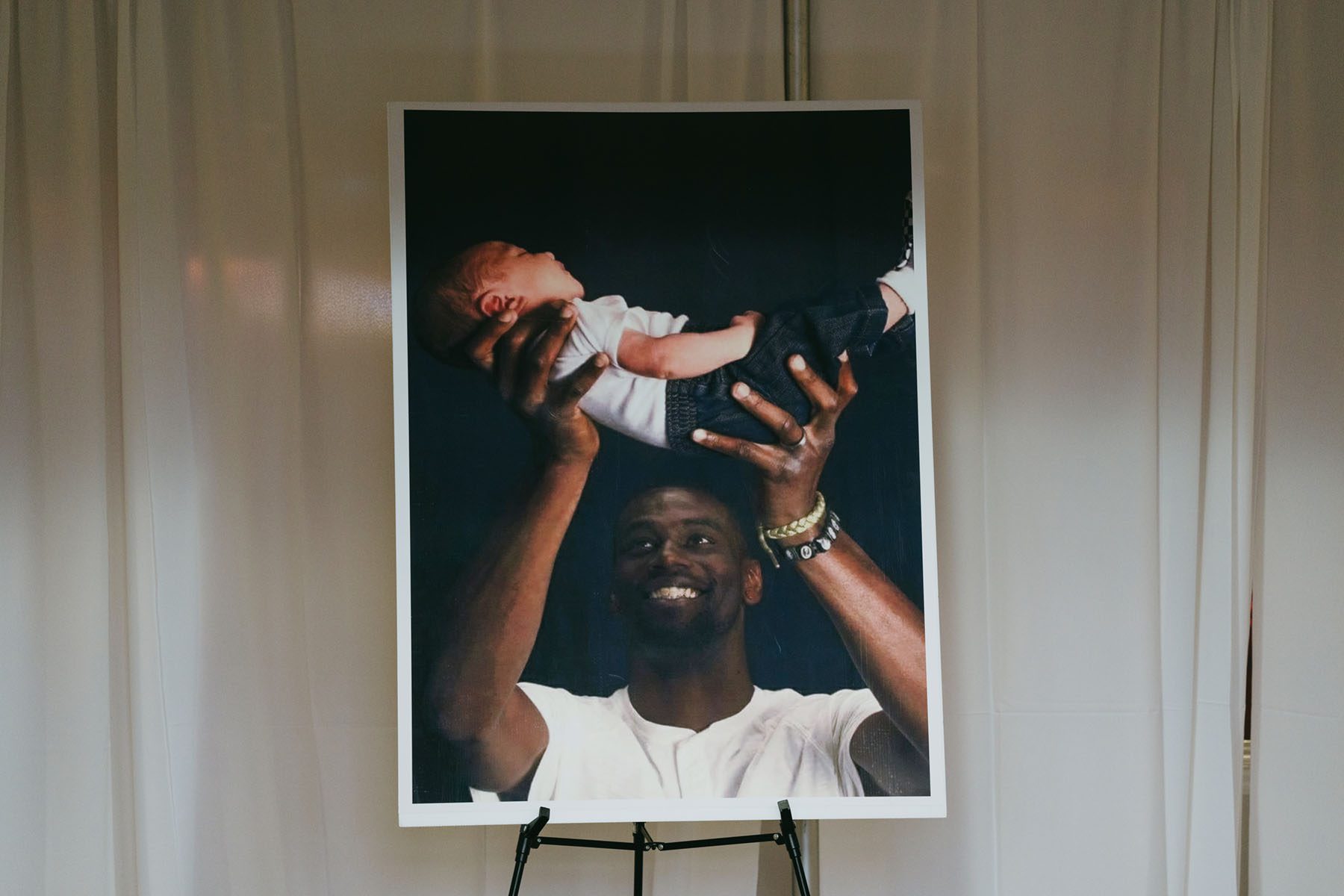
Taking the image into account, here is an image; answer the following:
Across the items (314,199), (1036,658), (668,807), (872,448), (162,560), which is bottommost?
(668,807)

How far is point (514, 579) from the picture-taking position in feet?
8.20

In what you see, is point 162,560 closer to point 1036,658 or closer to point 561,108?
point 561,108

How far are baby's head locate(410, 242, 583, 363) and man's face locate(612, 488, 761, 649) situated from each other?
1.65 ft

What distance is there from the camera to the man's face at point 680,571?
8.13ft

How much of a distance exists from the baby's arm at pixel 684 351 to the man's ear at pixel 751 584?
0.44 m

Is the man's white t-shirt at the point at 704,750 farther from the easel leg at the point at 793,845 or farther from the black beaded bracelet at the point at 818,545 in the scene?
the black beaded bracelet at the point at 818,545

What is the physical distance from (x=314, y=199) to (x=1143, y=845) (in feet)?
8.66

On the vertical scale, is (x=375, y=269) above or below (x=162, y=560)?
above

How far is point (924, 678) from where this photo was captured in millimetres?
2486

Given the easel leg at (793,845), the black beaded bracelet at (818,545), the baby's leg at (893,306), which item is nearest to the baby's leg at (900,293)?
the baby's leg at (893,306)

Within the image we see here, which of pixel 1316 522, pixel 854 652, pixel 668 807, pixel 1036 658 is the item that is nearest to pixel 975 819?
pixel 1036 658

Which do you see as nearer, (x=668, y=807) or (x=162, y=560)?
(x=668, y=807)

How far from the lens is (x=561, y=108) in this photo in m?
2.54

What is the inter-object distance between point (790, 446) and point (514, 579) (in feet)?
2.21
